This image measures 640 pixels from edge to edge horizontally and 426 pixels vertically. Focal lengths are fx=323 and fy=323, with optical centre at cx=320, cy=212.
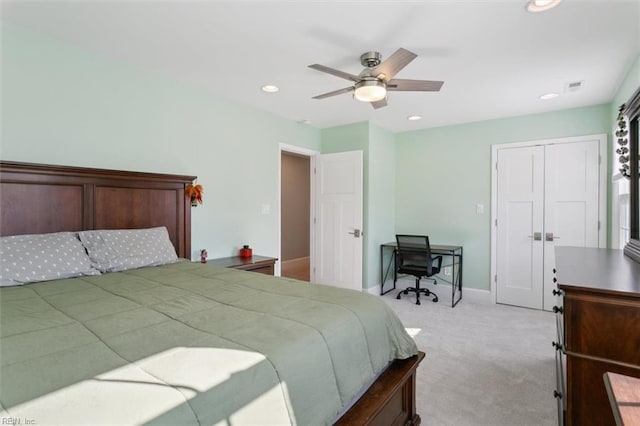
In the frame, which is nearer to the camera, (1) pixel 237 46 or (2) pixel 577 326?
(2) pixel 577 326

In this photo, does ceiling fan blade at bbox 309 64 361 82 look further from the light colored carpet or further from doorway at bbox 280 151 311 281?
doorway at bbox 280 151 311 281

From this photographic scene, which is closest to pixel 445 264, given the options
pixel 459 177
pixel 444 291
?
pixel 444 291

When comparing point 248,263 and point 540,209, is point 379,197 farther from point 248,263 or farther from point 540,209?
point 248,263

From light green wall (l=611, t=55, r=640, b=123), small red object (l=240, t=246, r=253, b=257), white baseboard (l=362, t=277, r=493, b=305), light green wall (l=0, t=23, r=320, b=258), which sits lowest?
white baseboard (l=362, t=277, r=493, b=305)

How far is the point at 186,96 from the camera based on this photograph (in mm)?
3195

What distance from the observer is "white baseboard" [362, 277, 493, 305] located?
4.41 meters

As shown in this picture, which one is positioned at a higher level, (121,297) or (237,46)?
(237,46)

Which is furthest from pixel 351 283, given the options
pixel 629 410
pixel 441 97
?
pixel 629 410

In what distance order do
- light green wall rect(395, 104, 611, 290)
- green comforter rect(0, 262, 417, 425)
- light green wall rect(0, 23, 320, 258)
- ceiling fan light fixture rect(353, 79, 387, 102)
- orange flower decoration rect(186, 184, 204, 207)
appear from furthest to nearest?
light green wall rect(395, 104, 611, 290)
orange flower decoration rect(186, 184, 204, 207)
ceiling fan light fixture rect(353, 79, 387, 102)
light green wall rect(0, 23, 320, 258)
green comforter rect(0, 262, 417, 425)

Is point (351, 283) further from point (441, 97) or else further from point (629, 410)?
point (629, 410)

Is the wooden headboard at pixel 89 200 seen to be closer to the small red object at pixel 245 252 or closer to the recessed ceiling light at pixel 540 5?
the small red object at pixel 245 252

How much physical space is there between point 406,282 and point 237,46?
3.95 m

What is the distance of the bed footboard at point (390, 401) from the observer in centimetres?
134

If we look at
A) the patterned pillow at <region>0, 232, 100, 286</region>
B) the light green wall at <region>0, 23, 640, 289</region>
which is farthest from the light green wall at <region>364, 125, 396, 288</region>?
the patterned pillow at <region>0, 232, 100, 286</region>
